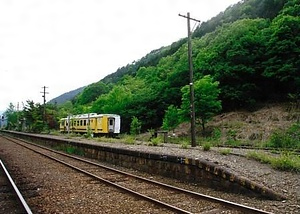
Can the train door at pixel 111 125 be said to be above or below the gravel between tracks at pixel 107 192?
above

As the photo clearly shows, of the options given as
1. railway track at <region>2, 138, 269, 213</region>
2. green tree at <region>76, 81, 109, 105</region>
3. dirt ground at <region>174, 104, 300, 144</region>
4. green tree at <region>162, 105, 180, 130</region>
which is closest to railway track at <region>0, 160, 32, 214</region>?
railway track at <region>2, 138, 269, 213</region>

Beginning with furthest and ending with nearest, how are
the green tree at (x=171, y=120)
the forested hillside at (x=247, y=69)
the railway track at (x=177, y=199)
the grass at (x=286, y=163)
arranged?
the green tree at (x=171, y=120)
the forested hillside at (x=247, y=69)
the grass at (x=286, y=163)
the railway track at (x=177, y=199)

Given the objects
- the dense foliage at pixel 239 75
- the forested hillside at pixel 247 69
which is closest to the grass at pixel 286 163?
the dense foliage at pixel 239 75

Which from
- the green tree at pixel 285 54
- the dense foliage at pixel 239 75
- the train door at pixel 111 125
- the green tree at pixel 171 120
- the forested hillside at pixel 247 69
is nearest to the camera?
the dense foliage at pixel 239 75

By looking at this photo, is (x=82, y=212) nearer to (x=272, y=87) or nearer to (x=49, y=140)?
(x=49, y=140)

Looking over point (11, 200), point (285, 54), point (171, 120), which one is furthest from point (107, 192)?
point (285, 54)

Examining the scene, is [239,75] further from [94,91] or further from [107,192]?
[94,91]

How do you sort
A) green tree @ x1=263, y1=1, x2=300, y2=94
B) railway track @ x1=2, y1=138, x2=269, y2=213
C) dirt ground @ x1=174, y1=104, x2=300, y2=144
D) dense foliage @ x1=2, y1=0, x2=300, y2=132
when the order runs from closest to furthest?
railway track @ x1=2, y1=138, x2=269, y2=213, dirt ground @ x1=174, y1=104, x2=300, y2=144, dense foliage @ x1=2, y1=0, x2=300, y2=132, green tree @ x1=263, y1=1, x2=300, y2=94

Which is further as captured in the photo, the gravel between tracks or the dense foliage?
the dense foliage

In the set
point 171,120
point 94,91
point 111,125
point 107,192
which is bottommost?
point 107,192

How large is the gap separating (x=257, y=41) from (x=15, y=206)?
37.5 meters

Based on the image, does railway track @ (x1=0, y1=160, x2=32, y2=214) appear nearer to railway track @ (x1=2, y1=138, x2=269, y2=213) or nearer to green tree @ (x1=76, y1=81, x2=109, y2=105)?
railway track @ (x1=2, y1=138, x2=269, y2=213)

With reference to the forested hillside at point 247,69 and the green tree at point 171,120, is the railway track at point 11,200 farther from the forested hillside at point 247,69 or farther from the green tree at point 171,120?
the green tree at point 171,120

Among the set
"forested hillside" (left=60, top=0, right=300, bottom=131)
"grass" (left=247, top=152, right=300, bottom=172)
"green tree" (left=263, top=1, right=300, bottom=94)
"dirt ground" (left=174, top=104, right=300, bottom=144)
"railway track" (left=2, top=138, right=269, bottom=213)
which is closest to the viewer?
"railway track" (left=2, top=138, right=269, bottom=213)
